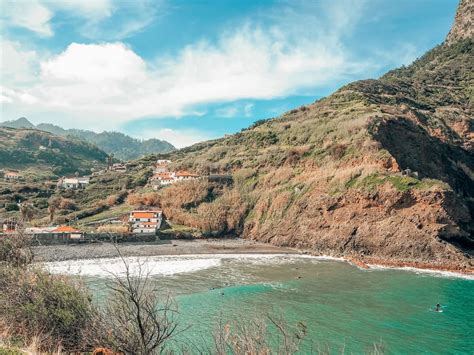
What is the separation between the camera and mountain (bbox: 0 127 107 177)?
439ft

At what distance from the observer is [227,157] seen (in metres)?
83.2

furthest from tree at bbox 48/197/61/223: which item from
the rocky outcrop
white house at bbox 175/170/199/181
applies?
the rocky outcrop

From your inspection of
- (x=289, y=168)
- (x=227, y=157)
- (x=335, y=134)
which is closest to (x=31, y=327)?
(x=289, y=168)

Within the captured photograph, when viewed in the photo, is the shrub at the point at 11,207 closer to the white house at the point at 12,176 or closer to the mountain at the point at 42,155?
the white house at the point at 12,176

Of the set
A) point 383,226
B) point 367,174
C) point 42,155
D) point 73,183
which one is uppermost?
point 42,155

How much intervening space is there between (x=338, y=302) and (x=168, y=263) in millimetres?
20993

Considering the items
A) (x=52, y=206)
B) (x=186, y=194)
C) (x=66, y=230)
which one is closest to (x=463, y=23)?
(x=186, y=194)

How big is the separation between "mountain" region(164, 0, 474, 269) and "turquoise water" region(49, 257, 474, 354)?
7.24 m

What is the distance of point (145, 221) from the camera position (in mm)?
58688

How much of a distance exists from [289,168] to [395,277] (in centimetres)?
3020

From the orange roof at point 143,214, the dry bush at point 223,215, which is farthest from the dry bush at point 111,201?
the dry bush at point 223,215

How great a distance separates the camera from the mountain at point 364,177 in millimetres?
46781

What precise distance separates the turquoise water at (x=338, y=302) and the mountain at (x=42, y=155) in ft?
335

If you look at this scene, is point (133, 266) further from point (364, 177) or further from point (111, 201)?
point (111, 201)
